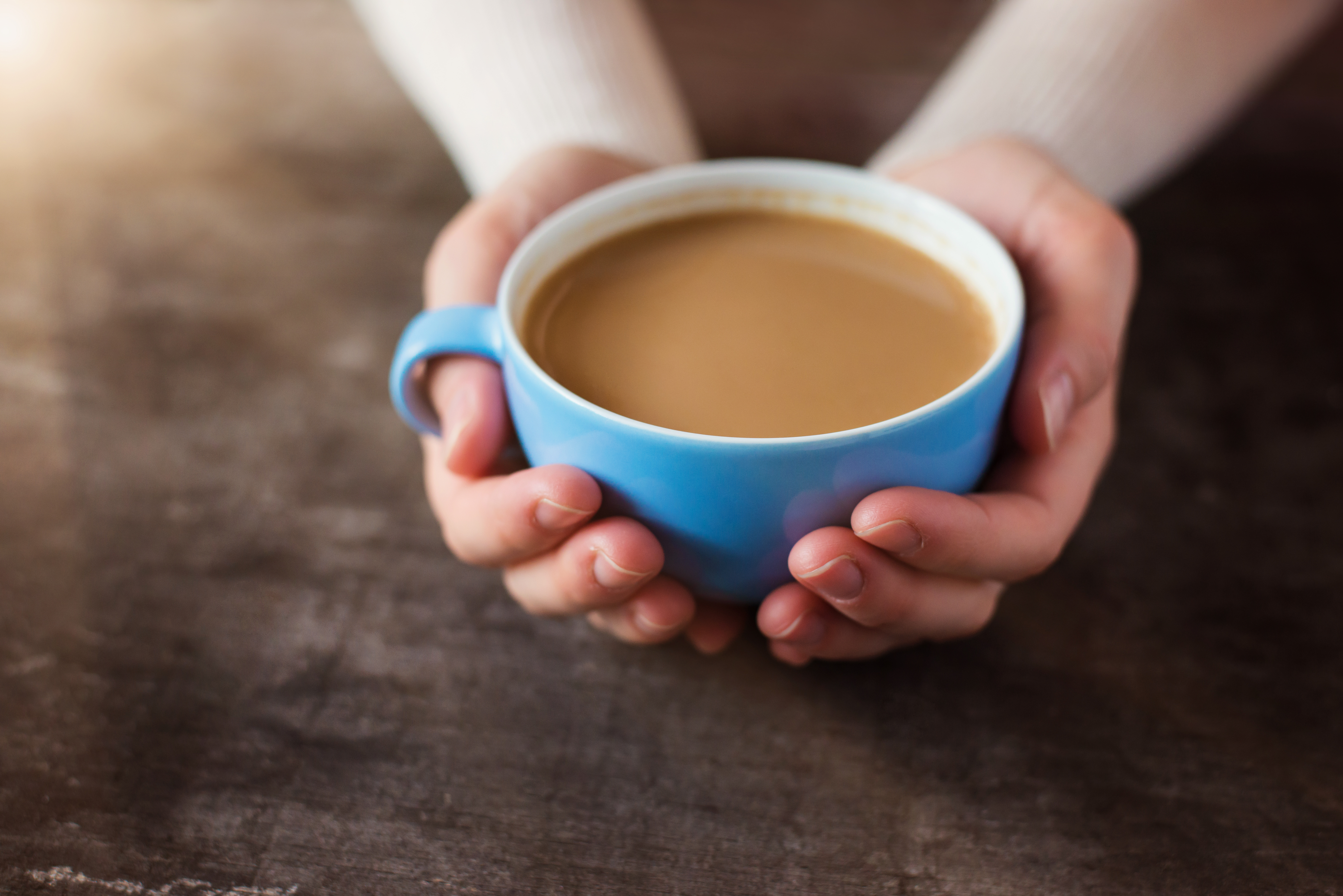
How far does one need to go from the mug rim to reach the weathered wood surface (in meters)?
0.20

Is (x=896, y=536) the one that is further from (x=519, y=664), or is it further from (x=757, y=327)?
(x=519, y=664)

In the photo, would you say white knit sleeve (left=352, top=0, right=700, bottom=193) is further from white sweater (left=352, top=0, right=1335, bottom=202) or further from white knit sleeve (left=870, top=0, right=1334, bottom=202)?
white knit sleeve (left=870, top=0, right=1334, bottom=202)

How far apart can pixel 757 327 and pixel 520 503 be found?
192 millimetres

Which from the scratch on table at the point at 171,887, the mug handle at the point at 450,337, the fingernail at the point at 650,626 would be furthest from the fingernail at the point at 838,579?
the scratch on table at the point at 171,887

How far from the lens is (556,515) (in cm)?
57

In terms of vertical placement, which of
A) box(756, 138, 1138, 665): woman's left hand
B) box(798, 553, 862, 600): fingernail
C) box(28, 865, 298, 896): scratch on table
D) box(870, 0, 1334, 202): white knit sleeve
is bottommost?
box(870, 0, 1334, 202): white knit sleeve

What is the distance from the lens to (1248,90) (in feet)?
3.59

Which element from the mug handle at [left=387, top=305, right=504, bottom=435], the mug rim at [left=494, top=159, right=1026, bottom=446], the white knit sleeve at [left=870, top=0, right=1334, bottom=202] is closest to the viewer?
the mug rim at [left=494, top=159, right=1026, bottom=446]

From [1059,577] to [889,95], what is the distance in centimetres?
77

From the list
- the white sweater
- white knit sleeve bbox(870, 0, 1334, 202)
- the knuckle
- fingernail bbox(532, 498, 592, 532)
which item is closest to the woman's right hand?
fingernail bbox(532, 498, 592, 532)

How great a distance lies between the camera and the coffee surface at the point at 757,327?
1.90 ft

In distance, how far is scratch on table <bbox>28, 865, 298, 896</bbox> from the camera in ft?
1.78

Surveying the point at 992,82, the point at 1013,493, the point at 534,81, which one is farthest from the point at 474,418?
the point at 992,82

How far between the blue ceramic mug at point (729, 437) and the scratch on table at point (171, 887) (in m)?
0.28
